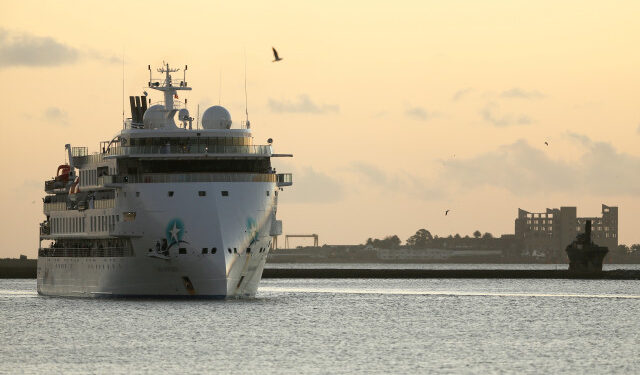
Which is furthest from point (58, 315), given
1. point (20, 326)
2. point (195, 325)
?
point (195, 325)

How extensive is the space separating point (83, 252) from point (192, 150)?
A: 16334 mm

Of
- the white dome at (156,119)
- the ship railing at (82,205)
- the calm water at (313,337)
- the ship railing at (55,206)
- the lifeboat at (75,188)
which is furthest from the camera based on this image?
the ship railing at (55,206)

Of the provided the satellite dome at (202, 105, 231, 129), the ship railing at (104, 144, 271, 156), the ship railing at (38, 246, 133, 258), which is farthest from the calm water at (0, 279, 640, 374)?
the satellite dome at (202, 105, 231, 129)

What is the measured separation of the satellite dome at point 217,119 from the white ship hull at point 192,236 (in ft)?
19.9

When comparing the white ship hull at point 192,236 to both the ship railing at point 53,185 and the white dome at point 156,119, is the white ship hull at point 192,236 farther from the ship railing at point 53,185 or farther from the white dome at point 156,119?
the ship railing at point 53,185

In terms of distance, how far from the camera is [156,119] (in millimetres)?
109125

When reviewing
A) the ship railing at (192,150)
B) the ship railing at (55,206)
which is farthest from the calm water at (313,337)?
the ship railing at (192,150)

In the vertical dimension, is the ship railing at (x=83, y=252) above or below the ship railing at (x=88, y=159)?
below

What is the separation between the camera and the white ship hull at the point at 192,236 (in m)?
99.2

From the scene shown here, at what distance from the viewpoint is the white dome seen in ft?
358

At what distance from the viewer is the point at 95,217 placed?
10906 cm

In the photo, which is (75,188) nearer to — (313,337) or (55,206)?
(55,206)

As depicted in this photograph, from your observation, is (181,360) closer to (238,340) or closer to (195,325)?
(238,340)

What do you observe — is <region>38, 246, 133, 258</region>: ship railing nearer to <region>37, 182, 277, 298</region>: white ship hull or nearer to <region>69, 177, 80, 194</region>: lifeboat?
<region>37, 182, 277, 298</region>: white ship hull
